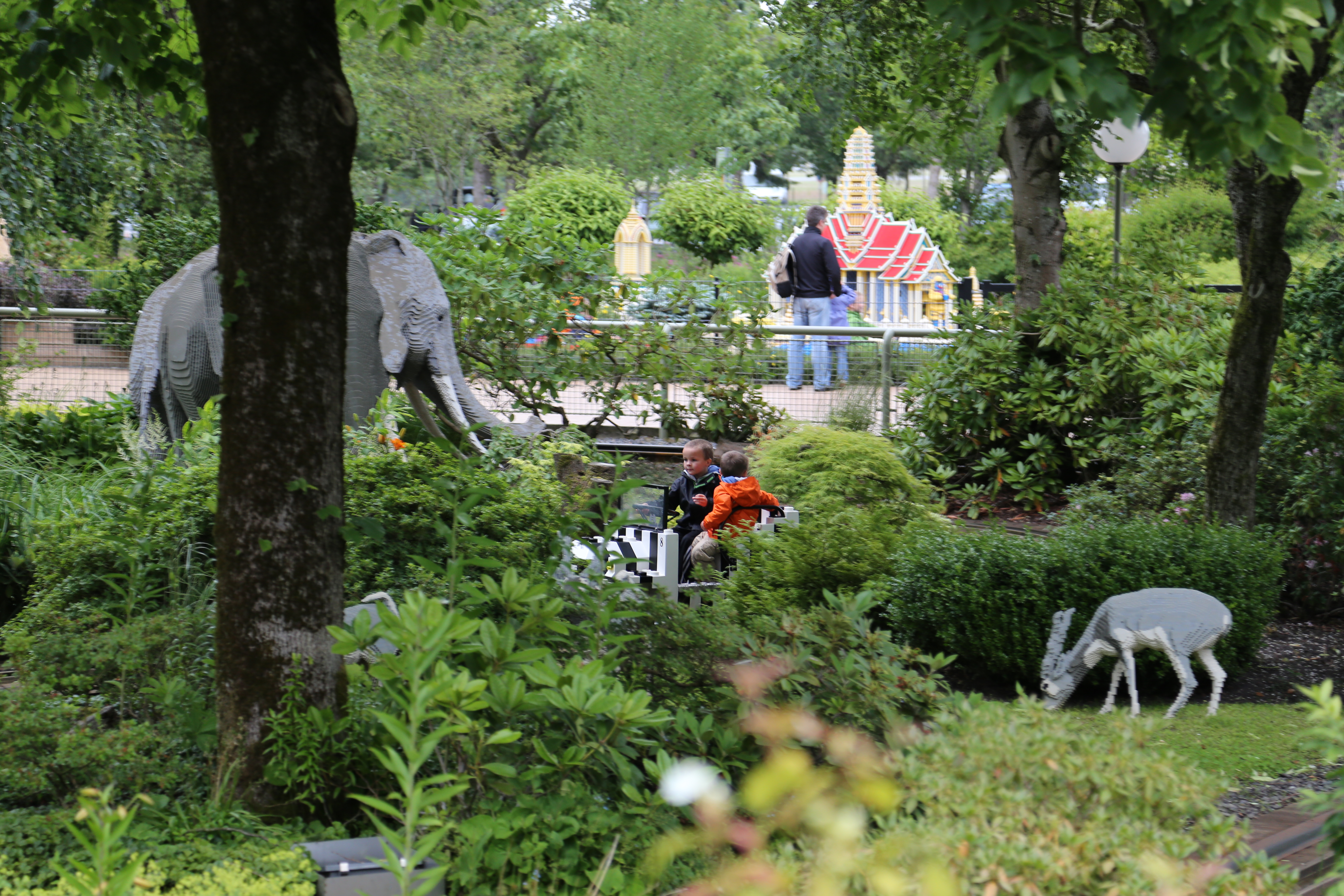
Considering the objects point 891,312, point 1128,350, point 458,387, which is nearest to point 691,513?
point 458,387

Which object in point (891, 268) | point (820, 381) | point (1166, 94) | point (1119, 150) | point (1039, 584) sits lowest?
point (1039, 584)

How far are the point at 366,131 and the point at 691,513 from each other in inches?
1045

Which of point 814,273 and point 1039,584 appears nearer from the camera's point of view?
point 1039,584

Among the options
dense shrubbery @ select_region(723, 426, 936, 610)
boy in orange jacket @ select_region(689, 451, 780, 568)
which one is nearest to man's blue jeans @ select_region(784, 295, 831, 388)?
dense shrubbery @ select_region(723, 426, 936, 610)

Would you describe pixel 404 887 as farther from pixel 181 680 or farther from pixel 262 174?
pixel 262 174

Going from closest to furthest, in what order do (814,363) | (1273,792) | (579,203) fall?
(1273,792) < (814,363) < (579,203)

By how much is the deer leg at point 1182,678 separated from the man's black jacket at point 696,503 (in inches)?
115

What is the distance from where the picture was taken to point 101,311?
46.3 feet

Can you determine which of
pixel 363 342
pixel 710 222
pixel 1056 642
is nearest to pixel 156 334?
pixel 363 342

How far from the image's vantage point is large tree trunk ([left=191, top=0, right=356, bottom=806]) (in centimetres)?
336

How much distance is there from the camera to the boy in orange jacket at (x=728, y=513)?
723cm

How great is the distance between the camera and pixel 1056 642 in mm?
5828

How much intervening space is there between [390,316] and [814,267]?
961cm

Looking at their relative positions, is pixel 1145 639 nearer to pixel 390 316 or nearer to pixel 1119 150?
pixel 390 316
